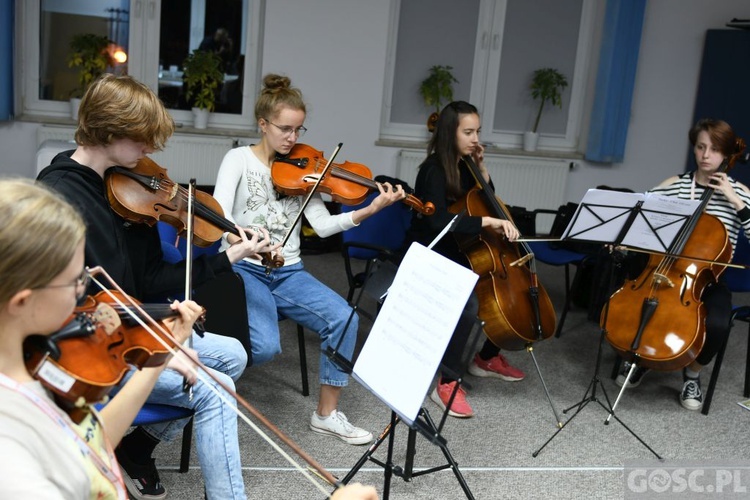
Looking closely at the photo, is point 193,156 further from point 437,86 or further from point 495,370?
point 495,370

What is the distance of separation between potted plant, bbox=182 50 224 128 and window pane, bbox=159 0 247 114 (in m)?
0.07

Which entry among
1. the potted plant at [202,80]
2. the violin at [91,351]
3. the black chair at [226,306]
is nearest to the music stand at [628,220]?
the black chair at [226,306]

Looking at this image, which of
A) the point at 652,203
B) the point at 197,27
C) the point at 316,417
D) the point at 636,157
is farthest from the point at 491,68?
the point at 316,417

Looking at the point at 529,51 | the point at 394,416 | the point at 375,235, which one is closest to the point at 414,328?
the point at 394,416

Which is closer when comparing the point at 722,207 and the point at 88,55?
the point at 722,207

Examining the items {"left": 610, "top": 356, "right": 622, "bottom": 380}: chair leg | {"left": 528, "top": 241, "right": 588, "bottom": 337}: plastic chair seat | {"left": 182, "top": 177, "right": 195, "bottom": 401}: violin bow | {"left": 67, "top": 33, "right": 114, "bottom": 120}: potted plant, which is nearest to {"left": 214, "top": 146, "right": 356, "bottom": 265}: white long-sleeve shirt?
{"left": 182, "top": 177, "right": 195, "bottom": 401}: violin bow

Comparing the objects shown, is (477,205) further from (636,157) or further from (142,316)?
(636,157)

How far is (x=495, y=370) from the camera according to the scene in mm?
3365

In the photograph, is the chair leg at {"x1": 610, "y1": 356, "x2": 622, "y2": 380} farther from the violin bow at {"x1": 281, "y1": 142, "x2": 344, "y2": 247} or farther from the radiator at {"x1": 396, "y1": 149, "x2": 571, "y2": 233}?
the radiator at {"x1": 396, "y1": 149, "x2": 571, "y2": 233}

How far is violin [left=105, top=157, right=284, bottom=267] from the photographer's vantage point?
2.03m

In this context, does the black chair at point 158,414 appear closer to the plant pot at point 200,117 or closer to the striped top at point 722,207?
the striped top at point 722,207

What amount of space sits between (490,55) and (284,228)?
11.6 feet

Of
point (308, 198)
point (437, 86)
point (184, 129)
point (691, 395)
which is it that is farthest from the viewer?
point (437, 86)

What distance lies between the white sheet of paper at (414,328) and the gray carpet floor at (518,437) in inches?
28.2
